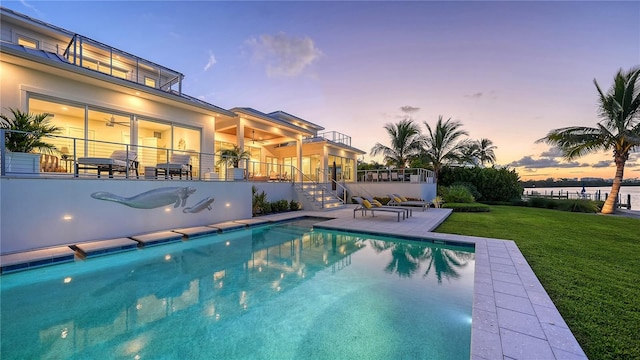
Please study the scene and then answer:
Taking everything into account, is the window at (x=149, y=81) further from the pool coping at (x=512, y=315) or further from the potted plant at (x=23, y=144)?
the pool coping at (x=512, y=315)

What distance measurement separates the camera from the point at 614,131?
14648 mm

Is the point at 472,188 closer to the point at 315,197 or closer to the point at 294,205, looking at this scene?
the point at 315,197

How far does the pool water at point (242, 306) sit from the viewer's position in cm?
277

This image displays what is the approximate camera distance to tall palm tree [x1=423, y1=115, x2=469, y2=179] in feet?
68.7

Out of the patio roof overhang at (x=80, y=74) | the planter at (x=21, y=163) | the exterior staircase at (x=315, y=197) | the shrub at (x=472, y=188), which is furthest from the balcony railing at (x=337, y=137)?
the planter at (x=21, y=163)

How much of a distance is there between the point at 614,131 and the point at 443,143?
9.42 m

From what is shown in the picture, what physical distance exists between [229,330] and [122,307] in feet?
6.14

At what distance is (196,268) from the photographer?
5.41 metres

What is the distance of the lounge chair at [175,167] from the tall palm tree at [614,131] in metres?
20.5

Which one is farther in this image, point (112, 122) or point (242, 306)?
point (112, 122)

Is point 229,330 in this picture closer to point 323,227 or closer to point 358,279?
point 358,279

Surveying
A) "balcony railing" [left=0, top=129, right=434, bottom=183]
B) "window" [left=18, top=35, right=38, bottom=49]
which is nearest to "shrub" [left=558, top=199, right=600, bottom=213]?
"balcony railing" [left=0, top=129, right=434, bottom=183]

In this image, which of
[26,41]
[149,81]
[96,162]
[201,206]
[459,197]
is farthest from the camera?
[459,197]

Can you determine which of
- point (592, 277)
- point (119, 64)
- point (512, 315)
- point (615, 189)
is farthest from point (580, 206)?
point (119, 64)
